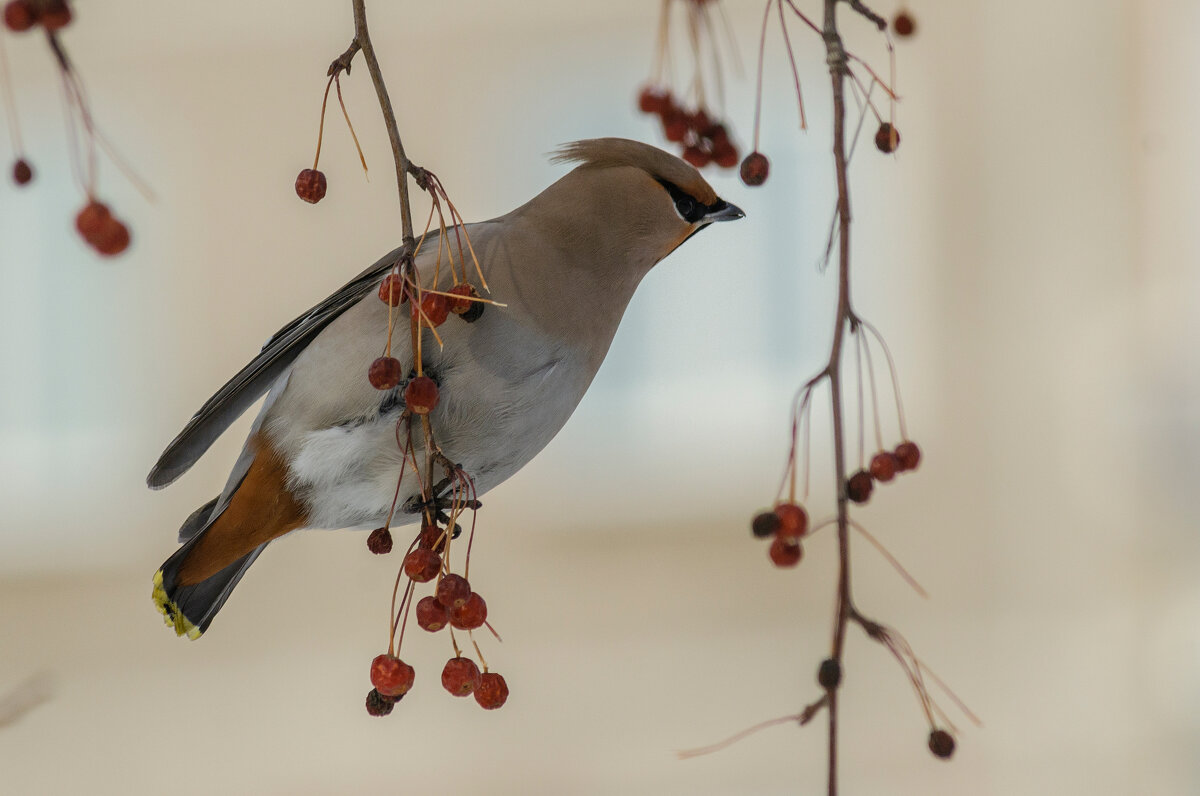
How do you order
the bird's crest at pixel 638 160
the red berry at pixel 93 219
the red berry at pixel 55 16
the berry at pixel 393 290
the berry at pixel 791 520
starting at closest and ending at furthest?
1. the red berry at pixel 55 16
2. the red berry at pixel 93 219
3. the berry at pixel 393 290
4. the berry at pixel 791 520
5. the bird's crest at pixel 638 160

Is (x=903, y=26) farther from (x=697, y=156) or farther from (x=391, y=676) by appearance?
(x=391, y=676)

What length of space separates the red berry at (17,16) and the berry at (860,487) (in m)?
0.52

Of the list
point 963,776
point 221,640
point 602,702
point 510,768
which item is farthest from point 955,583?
point 221,640

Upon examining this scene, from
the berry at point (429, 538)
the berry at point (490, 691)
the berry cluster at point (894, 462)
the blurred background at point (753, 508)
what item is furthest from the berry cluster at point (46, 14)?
the blurred background at point (753, 508)

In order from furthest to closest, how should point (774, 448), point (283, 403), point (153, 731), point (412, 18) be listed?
point (774, 448), point (153, 731), point (412, 18), point (283, 403)

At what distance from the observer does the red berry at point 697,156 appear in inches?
37.5

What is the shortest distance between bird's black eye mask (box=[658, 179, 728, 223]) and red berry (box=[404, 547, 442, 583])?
1.45 feet

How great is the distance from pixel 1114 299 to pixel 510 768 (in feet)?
6.14

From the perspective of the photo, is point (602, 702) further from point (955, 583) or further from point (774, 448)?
point (955, 583)

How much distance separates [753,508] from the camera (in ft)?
9.67

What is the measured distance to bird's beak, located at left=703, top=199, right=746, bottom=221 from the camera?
3.34ft

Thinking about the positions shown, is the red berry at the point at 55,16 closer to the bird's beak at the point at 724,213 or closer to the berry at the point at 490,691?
the berry at the point at 490,691

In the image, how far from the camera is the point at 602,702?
2893 mm

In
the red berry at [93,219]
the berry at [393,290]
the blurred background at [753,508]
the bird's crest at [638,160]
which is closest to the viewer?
the red berry at [93,219]
